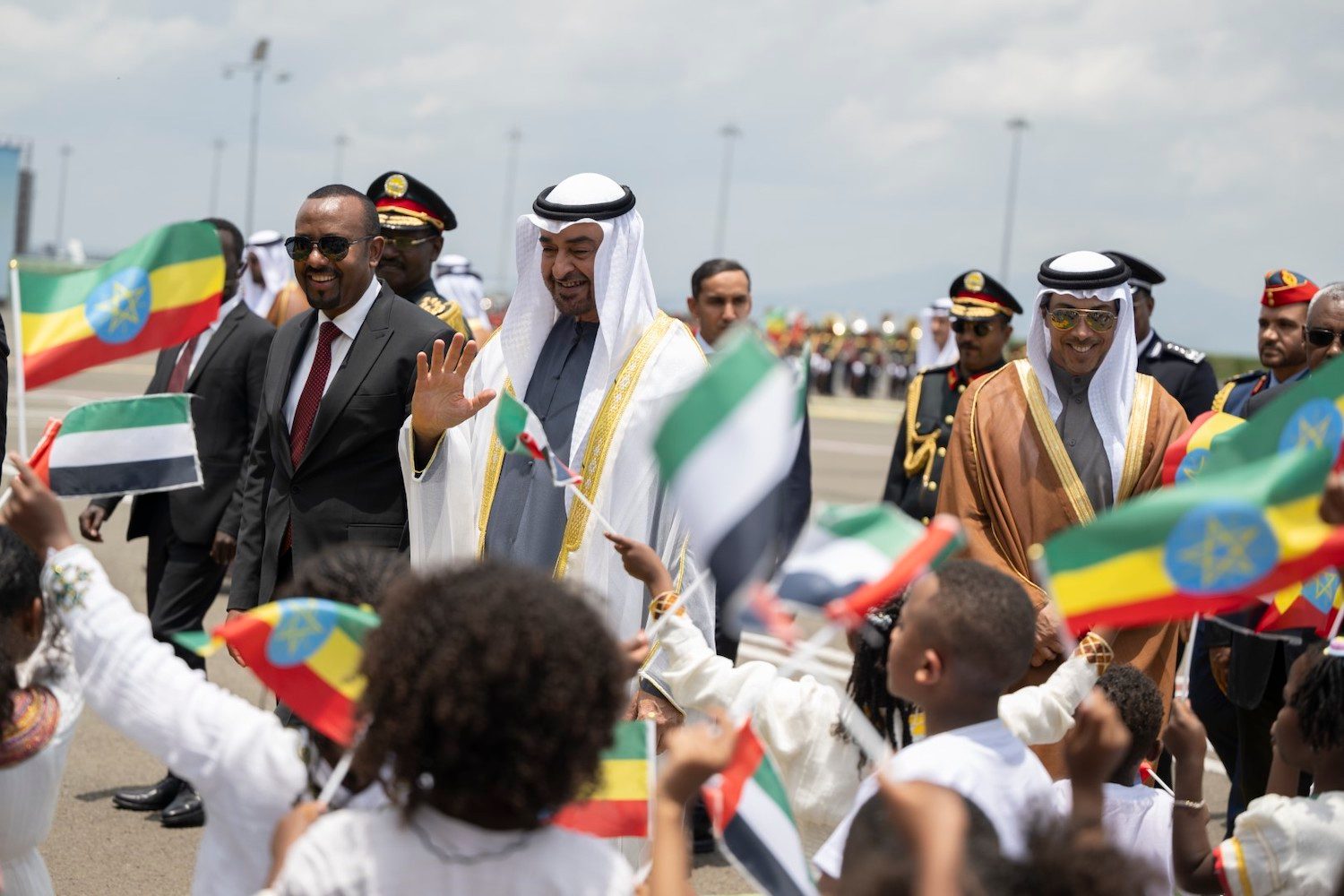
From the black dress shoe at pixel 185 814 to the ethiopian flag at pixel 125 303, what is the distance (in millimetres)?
2815

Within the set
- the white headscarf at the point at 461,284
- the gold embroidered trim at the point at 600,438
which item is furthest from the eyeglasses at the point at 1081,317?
the white headscarf at the point at 461,284

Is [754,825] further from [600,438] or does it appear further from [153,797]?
[153,797]

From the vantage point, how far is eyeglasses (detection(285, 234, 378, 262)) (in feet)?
17.3

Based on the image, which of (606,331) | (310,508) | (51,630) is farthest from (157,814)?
(51,630)

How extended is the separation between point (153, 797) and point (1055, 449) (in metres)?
3.62

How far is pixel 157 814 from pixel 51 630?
3199 mm

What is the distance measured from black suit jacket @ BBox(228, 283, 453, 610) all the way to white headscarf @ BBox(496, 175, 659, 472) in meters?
0.38

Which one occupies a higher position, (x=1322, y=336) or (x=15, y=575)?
(x=1322, y=336)

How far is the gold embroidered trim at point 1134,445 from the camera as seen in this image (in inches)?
202

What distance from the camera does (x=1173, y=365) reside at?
7418 millimetres

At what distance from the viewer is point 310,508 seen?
17.0ft

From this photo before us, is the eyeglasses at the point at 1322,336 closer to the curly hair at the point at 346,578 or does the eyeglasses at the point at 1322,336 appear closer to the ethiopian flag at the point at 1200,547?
the ethiopian flag at the point at 1200,547

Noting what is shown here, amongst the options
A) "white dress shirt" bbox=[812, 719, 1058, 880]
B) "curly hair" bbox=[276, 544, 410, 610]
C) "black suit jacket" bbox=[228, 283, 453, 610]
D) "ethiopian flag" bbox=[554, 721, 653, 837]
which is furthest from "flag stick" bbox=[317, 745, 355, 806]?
"black suit jacket" bbox=[228, 283, 453, 610]

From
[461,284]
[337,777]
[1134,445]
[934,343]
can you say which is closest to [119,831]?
[337,777]
